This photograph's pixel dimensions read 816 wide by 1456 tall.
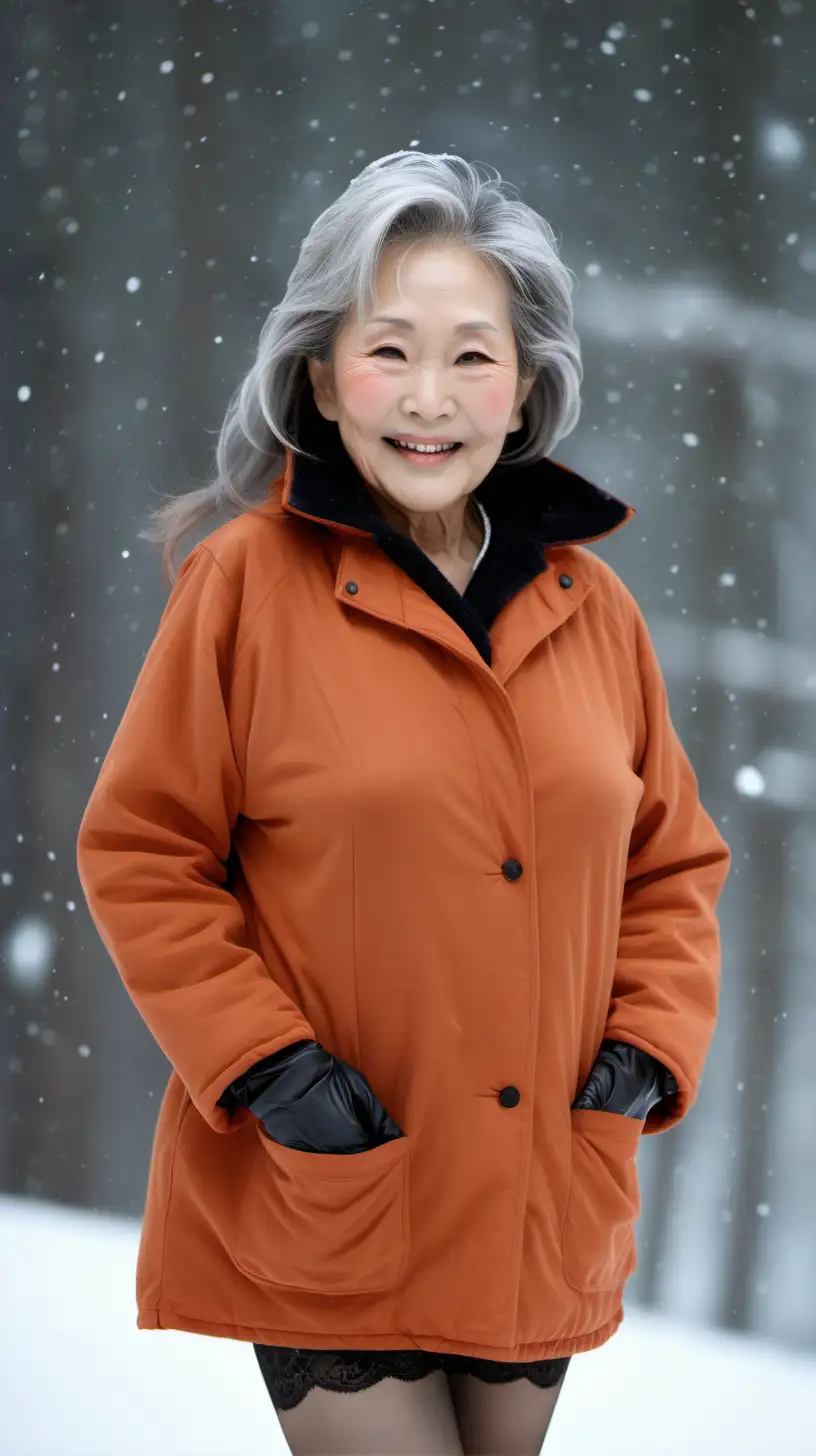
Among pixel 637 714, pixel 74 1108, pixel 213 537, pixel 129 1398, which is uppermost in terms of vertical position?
pixel 213 537

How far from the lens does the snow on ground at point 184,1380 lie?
2109 mm

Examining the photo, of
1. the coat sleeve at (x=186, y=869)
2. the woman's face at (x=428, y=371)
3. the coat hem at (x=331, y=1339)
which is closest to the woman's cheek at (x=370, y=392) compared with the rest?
the woman's face at (x=428, y=371)

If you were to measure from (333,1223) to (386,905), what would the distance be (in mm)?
261

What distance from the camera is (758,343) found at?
2.36 m

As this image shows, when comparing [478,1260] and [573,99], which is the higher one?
[573,99]

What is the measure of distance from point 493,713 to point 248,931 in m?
0.30

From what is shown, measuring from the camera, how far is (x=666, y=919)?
1.44 m

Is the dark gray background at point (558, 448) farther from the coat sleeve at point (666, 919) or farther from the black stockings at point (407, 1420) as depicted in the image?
the black stockings at point (407, 1420)

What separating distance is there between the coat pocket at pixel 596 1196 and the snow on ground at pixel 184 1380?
1048 mm

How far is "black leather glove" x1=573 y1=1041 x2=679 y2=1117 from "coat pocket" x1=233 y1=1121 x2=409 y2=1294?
0.20m

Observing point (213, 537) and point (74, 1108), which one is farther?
point (74, 1108)

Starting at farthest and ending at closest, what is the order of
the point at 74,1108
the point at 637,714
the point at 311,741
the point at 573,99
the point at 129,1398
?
the point at 74,1108, the point at 573,99, the point at 129,1398, the point at 637,714, the point at 311,741

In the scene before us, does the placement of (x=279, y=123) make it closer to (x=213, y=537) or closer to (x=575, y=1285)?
(x=213, y=537)

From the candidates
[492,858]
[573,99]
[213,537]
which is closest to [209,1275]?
[492,858]
